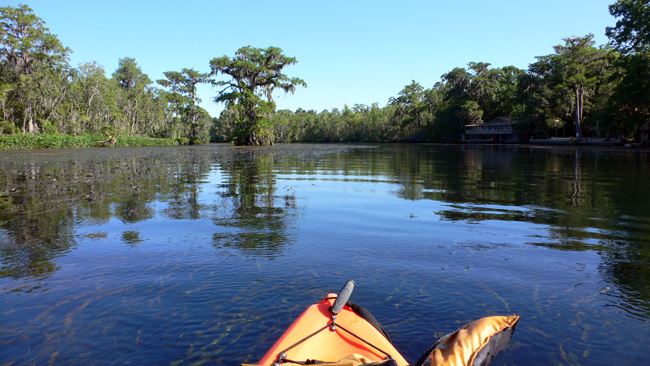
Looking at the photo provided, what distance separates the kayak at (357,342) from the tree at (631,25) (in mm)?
51426

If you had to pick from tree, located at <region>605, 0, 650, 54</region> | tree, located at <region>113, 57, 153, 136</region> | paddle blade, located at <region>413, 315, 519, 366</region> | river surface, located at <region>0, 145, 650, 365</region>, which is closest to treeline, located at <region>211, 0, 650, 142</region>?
tree, located at <region>605, 0, 650, 54</region>

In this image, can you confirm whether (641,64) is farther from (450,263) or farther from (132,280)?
(132,280)

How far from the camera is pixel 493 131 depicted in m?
91.3

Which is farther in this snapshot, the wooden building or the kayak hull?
the wooden building

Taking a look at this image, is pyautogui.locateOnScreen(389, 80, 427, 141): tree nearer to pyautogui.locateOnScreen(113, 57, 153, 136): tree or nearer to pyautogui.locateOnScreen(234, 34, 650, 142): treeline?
pyautogui.locateOnScreen(234, 34, 650, 142): treeline

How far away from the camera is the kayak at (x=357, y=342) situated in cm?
263

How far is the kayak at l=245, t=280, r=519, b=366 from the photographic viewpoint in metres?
2.63

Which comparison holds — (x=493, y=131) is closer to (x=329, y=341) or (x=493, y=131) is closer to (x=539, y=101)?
(x=539, y=101)

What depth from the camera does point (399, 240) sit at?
710cm

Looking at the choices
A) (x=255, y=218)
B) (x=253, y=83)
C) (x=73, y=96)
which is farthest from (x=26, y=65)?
(x=255, y=218)

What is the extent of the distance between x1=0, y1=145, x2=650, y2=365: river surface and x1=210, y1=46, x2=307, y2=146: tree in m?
53.9

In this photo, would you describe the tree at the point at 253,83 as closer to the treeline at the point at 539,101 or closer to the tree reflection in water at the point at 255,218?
the treeline at the point at 539,101

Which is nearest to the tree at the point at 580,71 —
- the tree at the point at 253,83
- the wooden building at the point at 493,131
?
the wooden building at the point at 493,131

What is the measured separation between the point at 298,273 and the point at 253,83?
63.3 m
